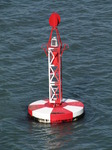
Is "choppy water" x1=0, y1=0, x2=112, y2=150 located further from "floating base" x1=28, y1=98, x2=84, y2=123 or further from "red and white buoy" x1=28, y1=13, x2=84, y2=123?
"red and white buoy" x1=28, y1=13, x2=84, y2=123

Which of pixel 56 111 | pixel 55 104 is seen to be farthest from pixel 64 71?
pixel 56 111

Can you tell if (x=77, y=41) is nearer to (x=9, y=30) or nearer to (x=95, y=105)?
(x=9, y=30)

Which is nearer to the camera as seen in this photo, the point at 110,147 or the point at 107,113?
the point at 110,147

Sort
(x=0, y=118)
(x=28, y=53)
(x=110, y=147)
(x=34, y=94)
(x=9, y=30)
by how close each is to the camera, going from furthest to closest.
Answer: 1. (x=9, y=30)
2. (x=28, y=53)
3. (x=34, y=94)
4. (x=0, y=118)
5. (x=110, y=147)

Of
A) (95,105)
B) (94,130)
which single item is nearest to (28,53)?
(95,105)

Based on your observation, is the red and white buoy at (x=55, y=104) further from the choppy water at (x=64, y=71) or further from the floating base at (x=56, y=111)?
the choppy water at (x=64, y=71)

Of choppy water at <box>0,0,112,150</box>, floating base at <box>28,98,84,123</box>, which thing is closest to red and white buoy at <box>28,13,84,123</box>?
floating base at <box>28,98,84,123</box>

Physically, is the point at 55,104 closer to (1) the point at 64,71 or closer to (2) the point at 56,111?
(2) the point at 56,111
